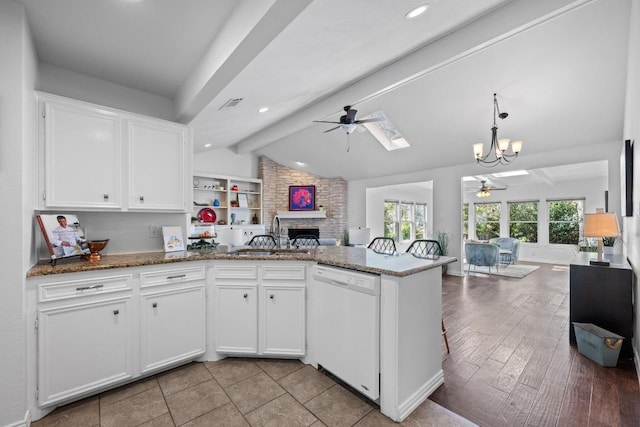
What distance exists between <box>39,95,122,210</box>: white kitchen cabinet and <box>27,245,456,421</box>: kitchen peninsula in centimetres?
52

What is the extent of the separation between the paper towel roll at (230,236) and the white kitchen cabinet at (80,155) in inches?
136

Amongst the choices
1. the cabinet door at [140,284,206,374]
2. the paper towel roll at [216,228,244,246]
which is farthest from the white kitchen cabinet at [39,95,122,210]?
the paper towel roll at [216,228,244,246]

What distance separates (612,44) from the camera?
2.96 metres

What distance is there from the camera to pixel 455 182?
6234 mm

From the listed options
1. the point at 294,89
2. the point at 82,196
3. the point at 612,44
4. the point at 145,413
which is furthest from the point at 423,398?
the point at 612,44

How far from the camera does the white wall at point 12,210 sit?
5.39 feet

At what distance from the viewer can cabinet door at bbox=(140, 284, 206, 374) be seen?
7.09ft

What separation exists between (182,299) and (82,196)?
113 centimetres

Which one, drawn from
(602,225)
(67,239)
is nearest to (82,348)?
(67,239)

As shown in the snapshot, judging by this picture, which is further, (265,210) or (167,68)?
(265,210)

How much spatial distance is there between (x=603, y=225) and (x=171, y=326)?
4.03 metres

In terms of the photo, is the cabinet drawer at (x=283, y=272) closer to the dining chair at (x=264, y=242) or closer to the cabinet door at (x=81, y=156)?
the dining chair at (x=264, y=242)

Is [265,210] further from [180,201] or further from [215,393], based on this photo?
[215,393]

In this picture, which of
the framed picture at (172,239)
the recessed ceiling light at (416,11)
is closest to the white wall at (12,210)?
the framed picture at (172,239)
